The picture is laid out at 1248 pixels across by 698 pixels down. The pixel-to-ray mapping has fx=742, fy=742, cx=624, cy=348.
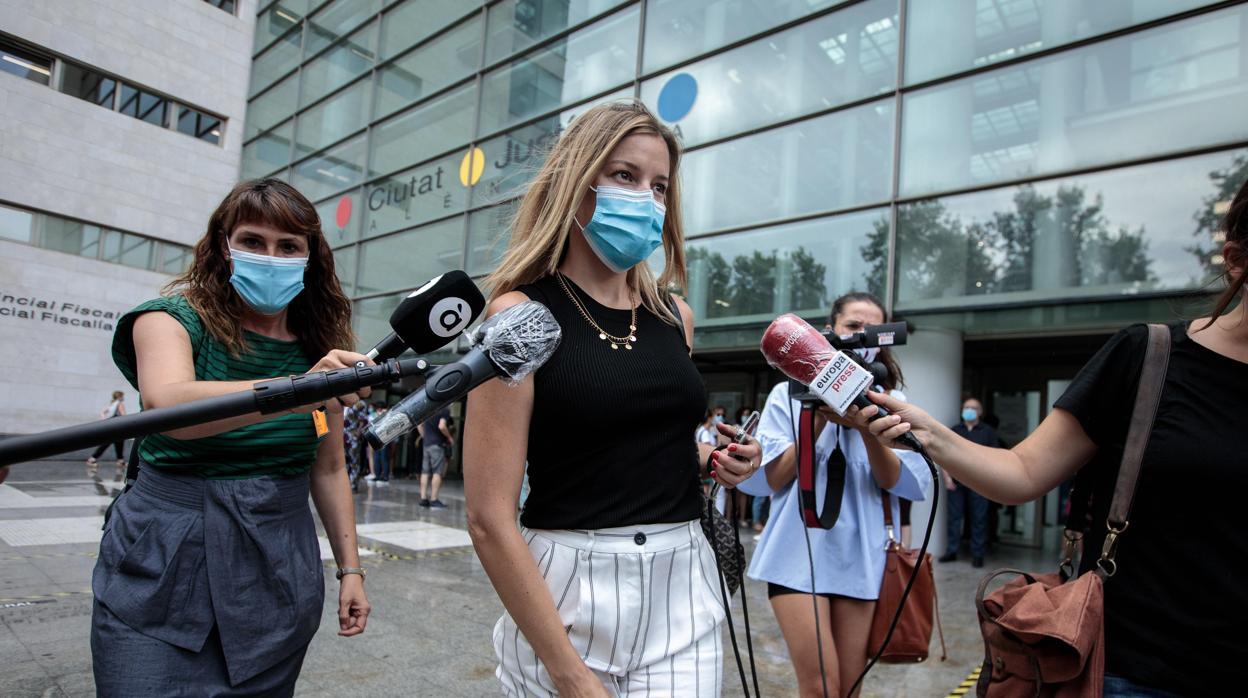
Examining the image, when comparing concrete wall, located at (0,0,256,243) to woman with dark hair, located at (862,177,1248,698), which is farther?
concrete wall, located at (0,0,256,243)

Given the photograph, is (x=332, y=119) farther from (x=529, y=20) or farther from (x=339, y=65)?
(x=529, y=20)

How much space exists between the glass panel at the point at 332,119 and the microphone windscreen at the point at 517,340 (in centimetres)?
1836

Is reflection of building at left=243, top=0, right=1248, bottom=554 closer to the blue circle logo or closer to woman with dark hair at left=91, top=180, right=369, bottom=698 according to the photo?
the blue circle logo

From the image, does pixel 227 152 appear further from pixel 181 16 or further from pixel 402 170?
pixel 402 170

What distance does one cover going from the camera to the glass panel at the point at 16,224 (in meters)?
17.4

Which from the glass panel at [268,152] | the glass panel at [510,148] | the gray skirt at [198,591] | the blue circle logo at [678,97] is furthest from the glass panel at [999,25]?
the glass panel at [268,152]

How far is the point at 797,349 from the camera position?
165 cm

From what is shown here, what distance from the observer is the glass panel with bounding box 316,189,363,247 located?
17.8m

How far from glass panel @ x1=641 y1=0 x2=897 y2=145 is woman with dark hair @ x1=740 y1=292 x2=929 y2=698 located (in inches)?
310

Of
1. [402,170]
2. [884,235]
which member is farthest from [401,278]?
[884,235]

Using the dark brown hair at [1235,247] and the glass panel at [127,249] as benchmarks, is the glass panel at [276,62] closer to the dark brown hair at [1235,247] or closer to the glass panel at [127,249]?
the glass panel at [127,249]

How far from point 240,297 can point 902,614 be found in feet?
8.15

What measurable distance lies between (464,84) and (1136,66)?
39.3 feet

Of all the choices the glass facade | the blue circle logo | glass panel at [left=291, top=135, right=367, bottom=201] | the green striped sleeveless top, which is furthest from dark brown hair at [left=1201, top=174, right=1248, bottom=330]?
glass panel at [left=291, top=135, right=367, bottom=201]
